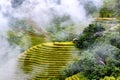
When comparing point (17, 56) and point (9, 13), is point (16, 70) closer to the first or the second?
point (17, 56)

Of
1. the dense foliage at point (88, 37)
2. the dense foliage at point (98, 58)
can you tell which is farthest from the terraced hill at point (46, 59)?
the dense foliage at point (98, 58)

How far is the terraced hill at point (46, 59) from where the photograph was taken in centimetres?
978

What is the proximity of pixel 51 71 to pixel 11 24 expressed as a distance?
2790 mm

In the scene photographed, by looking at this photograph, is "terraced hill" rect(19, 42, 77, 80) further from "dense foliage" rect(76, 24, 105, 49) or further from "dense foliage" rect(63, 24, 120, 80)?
"dense foliage" rect(63, 24, 120, 80)

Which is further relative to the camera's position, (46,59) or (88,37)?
(88,37)

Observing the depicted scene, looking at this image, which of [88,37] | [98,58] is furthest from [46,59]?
[98,58]

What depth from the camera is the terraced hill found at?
9.78m

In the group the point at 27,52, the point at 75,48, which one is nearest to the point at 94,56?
the point at 75,48

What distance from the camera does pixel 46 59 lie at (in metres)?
9.99

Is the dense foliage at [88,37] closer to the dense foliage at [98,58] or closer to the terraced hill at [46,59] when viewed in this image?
the dense foliage at [98,58]

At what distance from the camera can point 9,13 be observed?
11711 mm

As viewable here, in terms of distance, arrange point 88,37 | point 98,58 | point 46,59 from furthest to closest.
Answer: point 88,37 → point 46,59 → point 98,58

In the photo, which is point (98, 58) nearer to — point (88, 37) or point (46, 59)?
point (88, 37)

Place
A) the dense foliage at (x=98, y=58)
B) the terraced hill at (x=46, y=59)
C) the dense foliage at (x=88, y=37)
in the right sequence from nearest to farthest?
the dense foliage at (x=98, y=58)
the terraced hill at (x=46, y=59)
the dense foliage at (x=88, y=37)
